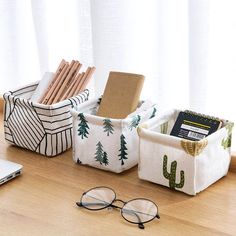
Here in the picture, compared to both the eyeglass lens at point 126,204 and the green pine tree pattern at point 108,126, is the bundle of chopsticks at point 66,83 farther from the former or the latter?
the eyeglass lens at point 126,204

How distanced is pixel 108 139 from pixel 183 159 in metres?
0.19

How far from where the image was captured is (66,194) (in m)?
1.25

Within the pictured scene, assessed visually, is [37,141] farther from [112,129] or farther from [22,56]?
[22,56]

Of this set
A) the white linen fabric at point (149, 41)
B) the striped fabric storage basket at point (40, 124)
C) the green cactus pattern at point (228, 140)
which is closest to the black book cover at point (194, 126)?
the green cactus pattern at point (228, 140)

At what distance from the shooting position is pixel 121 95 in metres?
1.34

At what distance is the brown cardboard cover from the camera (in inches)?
52.3

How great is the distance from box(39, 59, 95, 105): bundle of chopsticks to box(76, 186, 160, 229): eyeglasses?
288 millimetres

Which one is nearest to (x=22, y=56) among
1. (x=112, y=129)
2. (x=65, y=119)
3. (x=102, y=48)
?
(x=102, y=48)

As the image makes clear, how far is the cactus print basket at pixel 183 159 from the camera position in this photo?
118 cm

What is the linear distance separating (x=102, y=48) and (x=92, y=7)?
0.11 meters

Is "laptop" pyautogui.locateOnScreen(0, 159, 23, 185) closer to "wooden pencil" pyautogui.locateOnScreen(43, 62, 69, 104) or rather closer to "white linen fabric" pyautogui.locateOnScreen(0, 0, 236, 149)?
"wooden pencil" pyautogui.locateOnScreen(43, 62, 69, 104)

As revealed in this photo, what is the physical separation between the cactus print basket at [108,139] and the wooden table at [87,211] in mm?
28

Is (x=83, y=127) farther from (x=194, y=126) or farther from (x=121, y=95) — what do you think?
(x=194, y=126)

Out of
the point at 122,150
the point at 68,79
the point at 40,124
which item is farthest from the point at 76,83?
the point at 122,150
